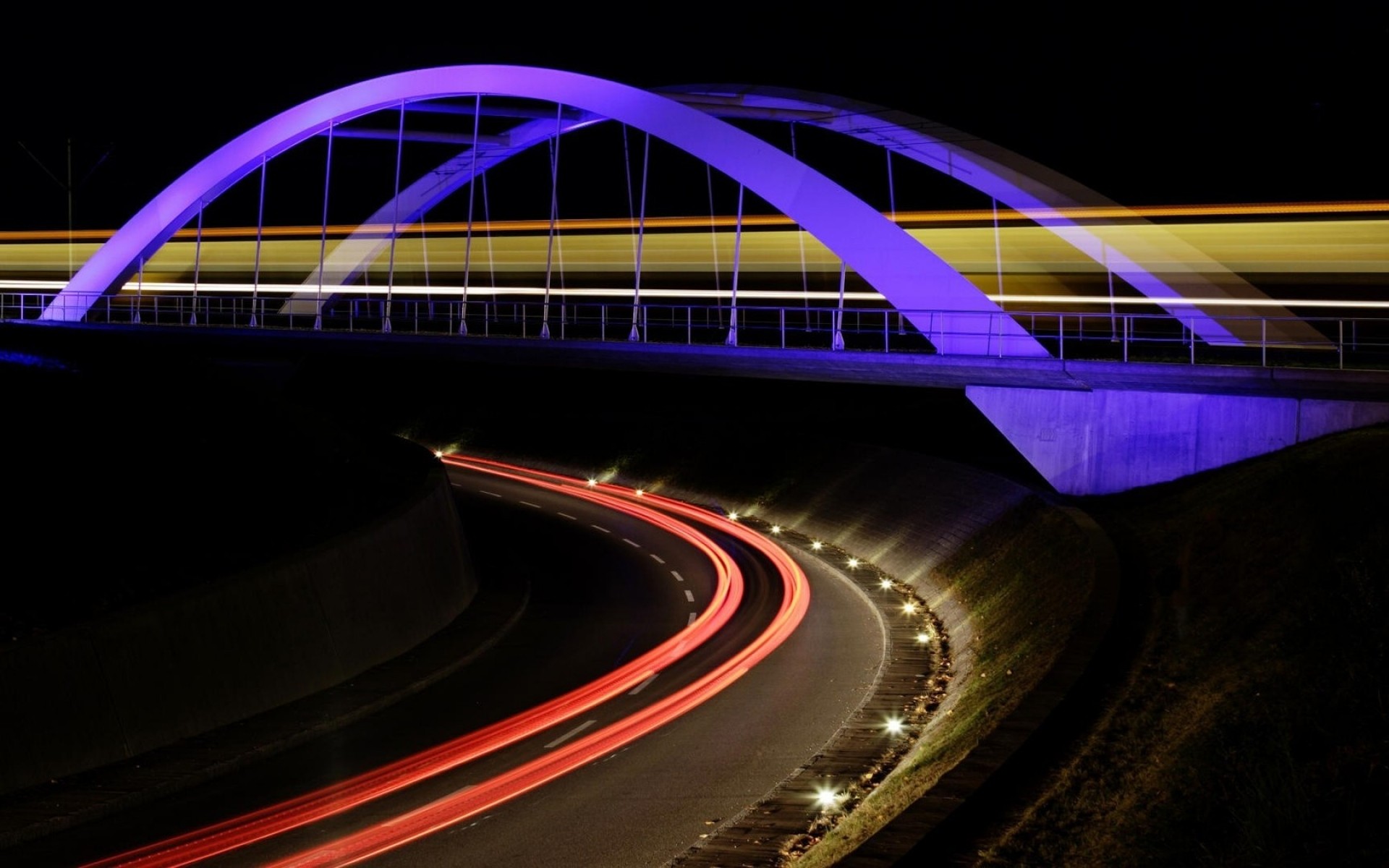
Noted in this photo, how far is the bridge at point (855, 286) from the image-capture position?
24.2 meters

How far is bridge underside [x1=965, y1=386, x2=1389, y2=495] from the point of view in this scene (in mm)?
22703

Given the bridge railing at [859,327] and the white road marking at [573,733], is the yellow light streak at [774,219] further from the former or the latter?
the white road marking at [573,733]

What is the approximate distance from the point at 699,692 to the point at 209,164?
34.3 metres

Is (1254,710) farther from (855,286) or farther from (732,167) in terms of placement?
(855,286)

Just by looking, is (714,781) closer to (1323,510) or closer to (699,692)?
(699,692)

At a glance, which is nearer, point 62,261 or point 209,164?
point 209,164

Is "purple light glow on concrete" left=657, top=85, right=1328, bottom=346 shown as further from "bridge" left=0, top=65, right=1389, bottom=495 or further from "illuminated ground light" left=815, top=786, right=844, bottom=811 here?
"illuminated ground light" left=815, top=786, right=844, bottom=811

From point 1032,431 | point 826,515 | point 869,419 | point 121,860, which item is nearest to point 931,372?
point 1032,431

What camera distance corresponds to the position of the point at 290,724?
658 inches

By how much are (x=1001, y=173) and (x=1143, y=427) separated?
425 inches

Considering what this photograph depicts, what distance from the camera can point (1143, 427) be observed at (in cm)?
2441

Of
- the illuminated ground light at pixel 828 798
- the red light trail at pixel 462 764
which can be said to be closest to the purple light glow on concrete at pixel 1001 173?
the red light trail at pixel 462 764

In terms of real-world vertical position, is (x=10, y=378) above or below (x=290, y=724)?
above

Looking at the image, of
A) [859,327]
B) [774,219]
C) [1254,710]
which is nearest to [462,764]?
[1254,710]
